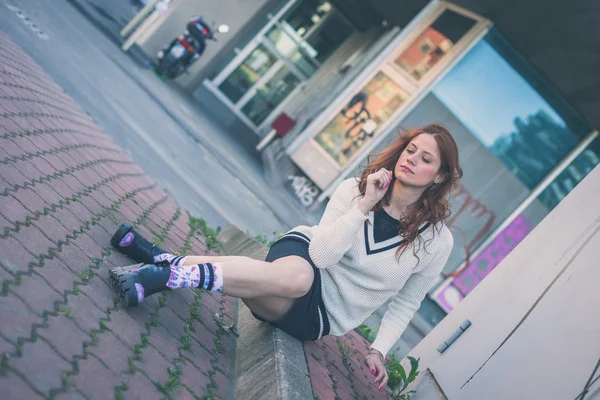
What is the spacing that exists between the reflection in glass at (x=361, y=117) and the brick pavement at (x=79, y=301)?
24.8 feet

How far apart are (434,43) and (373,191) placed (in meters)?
9.22

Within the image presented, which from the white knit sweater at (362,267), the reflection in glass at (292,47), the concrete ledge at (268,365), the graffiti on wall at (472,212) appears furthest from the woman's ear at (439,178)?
the reflection in glass at (292,47)

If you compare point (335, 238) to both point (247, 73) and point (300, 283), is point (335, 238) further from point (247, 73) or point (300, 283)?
point (247, 73)

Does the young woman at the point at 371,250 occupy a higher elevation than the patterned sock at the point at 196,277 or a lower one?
higher

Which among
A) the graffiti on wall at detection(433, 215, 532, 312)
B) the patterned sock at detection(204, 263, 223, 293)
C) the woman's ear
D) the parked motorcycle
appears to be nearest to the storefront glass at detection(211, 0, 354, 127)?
the parked motorcycle

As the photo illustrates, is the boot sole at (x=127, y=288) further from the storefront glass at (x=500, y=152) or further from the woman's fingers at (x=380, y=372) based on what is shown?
the storefront glass at (x=500, y=152)

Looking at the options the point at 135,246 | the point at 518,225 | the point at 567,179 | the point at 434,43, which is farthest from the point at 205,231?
the point at 567,179

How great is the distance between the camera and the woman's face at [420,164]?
9.07ft

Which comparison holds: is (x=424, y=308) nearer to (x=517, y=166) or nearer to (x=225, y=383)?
(x=517, y=166)

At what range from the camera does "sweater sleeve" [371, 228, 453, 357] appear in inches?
116

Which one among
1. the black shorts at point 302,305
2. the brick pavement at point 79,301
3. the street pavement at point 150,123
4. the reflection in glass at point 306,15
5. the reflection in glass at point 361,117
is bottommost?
the street pavement at point 150,123

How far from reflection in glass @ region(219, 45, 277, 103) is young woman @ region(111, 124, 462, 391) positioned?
45.2 ft

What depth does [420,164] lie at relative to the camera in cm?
277

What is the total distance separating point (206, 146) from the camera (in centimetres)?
1023
